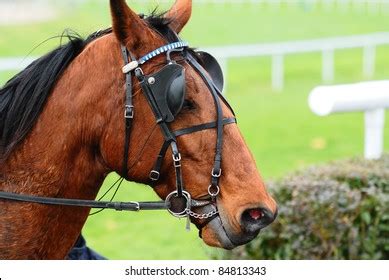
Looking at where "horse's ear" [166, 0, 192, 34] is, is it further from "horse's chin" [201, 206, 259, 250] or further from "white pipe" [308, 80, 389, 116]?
"white pipe" [308, 80, 389, 116]

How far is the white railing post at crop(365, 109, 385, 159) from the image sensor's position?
6266 millimetres

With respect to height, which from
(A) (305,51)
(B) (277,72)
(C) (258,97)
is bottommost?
(C) (258,97)

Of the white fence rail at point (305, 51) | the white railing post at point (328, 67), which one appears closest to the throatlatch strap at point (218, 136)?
the white fence rail at point (305, 51)

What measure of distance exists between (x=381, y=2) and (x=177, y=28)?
21.9m

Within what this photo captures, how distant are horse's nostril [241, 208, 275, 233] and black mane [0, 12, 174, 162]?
0.76m

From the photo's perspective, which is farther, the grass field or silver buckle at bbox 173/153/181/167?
the grass field

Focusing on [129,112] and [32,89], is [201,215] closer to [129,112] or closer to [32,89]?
[129,112]

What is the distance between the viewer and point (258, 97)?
1551 centimetres

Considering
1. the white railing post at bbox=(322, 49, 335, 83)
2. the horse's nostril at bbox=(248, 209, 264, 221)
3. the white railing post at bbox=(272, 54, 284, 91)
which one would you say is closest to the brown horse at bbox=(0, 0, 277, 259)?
the horse's nostril at bbox=(248, 209, 264, 221)

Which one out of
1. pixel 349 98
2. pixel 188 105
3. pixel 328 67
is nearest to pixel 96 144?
pixel 188 105

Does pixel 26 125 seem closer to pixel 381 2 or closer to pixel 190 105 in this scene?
pixel 190 105

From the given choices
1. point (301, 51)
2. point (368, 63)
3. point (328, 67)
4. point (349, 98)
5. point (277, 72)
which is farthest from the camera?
point (368, 63)

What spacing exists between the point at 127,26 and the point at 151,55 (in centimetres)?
15
